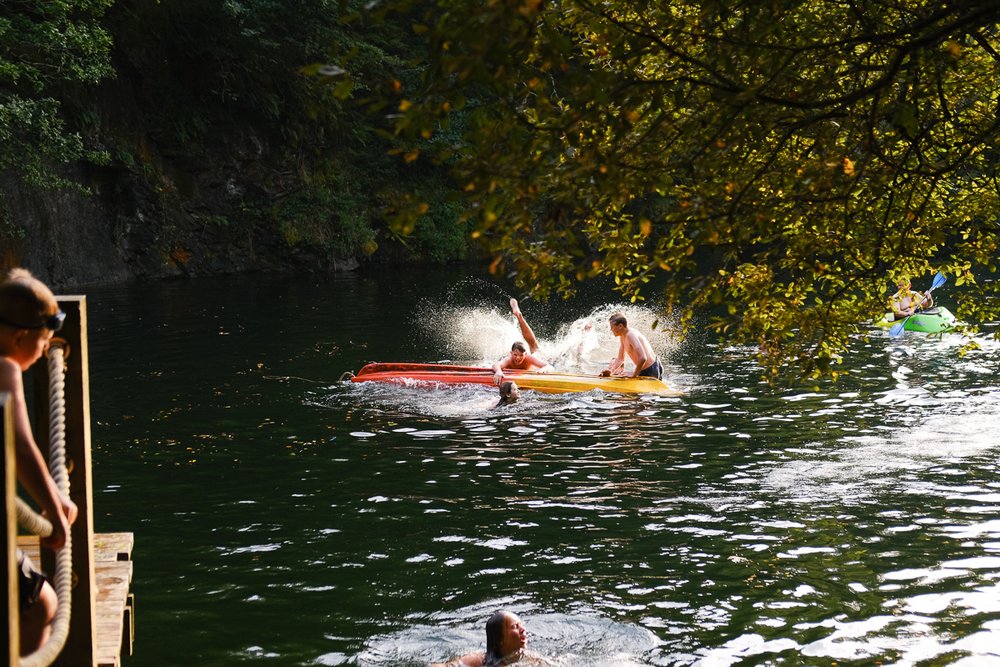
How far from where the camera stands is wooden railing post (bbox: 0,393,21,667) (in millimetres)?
2611

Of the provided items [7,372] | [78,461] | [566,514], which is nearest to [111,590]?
[78,461]

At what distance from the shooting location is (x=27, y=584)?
400 centimetres

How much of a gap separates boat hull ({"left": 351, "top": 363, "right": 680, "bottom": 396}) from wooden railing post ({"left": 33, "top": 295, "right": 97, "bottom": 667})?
1329cm

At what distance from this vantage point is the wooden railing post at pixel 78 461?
14.5ft

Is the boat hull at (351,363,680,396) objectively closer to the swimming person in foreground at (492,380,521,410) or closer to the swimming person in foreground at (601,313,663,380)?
the swimming person in foreground at (601,313,663,380)

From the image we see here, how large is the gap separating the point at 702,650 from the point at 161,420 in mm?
10267

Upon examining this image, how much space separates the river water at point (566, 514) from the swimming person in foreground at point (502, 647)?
1.03 ft

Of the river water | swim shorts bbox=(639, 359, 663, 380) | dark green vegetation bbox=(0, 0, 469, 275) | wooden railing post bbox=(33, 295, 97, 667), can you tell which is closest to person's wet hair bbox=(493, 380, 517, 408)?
the river water

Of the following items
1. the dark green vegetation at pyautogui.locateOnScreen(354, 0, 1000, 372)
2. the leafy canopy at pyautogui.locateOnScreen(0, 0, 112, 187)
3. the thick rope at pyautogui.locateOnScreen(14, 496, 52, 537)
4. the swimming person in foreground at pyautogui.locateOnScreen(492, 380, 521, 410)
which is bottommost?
the swimming person in foreground at pyautogui.locateOnScreen(492, 380, 521, 410)

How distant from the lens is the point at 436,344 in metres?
24.5

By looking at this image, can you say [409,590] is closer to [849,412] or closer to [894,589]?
[894,589]

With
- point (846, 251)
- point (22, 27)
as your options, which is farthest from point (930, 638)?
point (22, 27)

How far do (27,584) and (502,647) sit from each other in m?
3.76

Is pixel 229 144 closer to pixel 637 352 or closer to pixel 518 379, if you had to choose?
pixel 518 379
